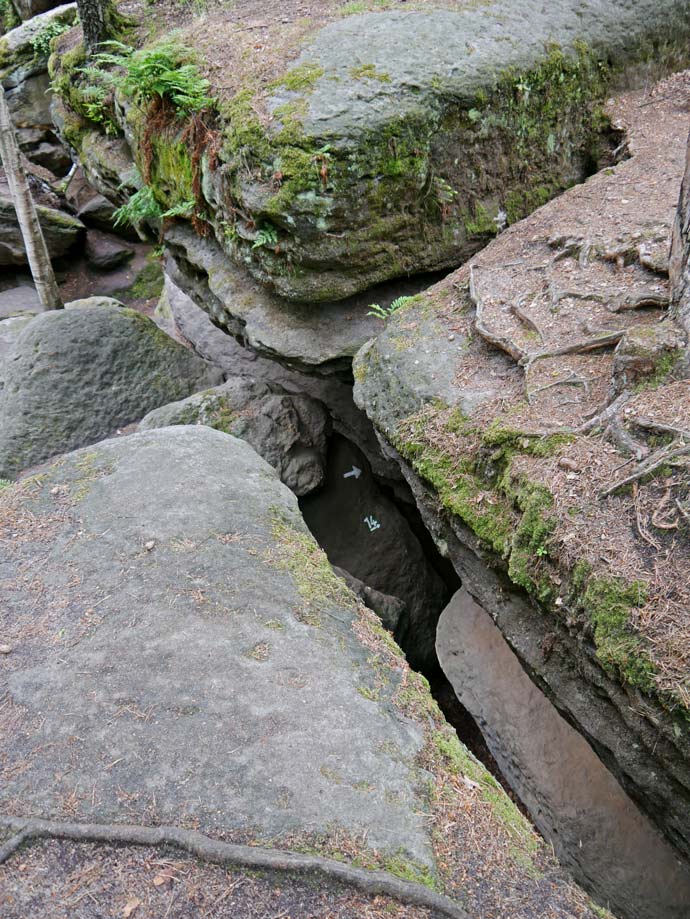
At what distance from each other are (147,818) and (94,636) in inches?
48.5

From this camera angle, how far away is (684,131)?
805 cm

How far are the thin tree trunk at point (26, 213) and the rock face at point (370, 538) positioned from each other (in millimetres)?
6568

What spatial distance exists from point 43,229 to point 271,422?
8.81 metres

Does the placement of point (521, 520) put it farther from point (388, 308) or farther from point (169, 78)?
point (169, 78)

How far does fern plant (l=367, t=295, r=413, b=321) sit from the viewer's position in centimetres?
699

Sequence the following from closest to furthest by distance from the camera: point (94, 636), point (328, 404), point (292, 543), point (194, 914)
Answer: point (194, 914)
point (94, 636)
point (292, 543)
point (328, 404)

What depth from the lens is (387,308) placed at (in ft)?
24.7

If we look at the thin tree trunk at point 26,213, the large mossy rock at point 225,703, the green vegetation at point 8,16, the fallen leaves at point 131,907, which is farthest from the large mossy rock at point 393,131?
the green vegetation at point 8,16

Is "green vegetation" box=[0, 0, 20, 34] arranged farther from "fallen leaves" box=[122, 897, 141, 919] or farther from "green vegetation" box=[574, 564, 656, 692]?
"fallen leaves" box=[122, 897, 141, 919]

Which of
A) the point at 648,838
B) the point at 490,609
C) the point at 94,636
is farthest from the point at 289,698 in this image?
the point at 648,838

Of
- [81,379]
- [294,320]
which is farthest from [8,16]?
[294,320]

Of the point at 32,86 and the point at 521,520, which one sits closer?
the point at 521,520

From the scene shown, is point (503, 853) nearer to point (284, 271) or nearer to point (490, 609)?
point (490, 609)

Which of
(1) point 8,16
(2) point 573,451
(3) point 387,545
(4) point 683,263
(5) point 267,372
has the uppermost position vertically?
(1) point 8,16
